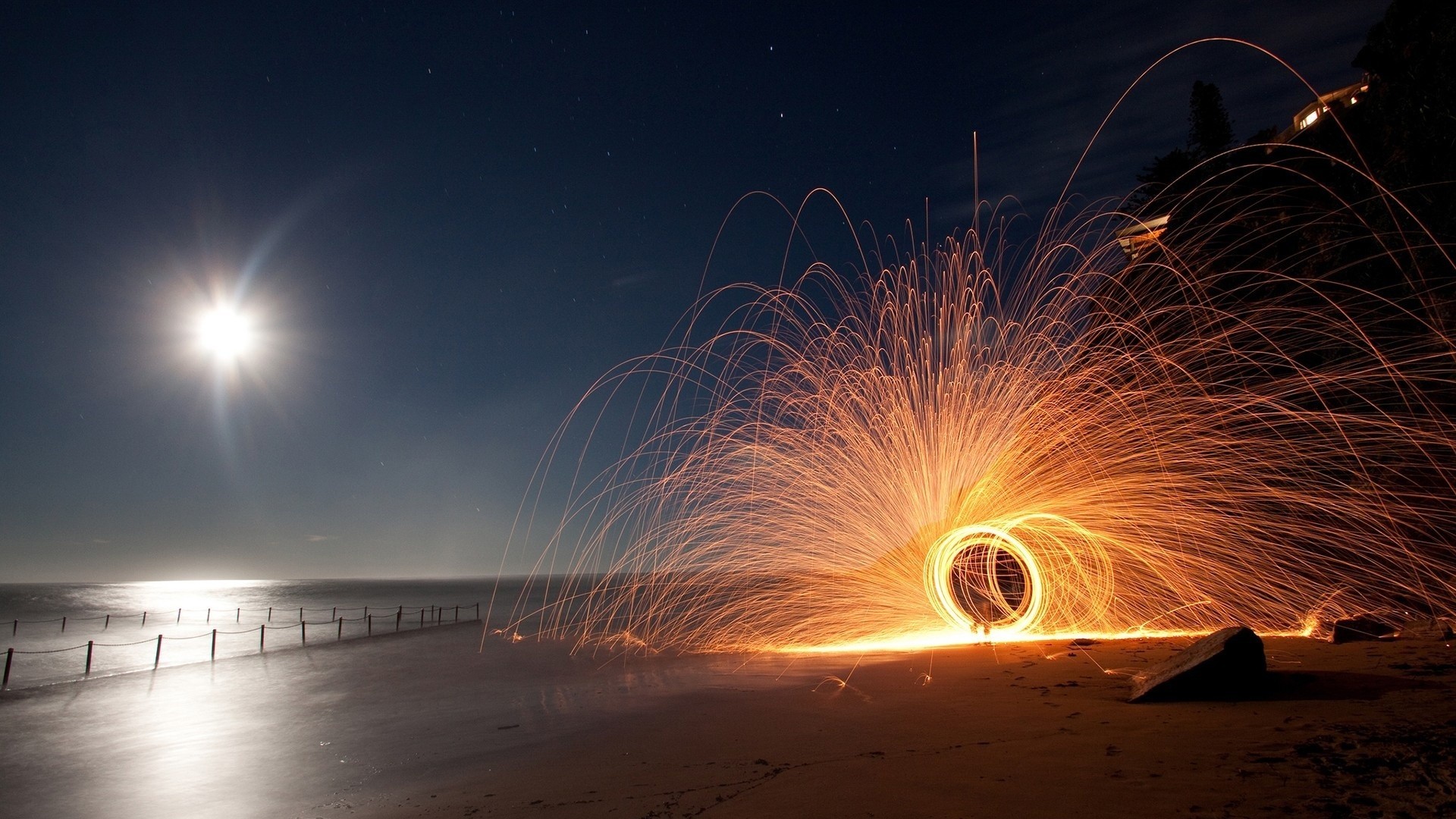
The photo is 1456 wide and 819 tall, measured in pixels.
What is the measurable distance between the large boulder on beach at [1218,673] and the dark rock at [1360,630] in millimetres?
3598

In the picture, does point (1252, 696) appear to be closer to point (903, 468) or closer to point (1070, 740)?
point (1070, 740)

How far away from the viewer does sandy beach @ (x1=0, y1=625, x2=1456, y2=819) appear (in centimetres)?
405

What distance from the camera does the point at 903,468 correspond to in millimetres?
12922

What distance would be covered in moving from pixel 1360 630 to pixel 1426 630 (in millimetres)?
564

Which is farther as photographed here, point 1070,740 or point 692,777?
point 692,777

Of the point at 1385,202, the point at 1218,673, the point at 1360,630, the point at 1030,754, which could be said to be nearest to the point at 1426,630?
the point at 1360,630

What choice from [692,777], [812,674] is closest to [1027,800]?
[692,777]

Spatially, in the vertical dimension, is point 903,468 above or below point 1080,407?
below

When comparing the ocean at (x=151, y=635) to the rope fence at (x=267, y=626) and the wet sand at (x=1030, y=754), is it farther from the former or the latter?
the wet sand at (x=1030, y=754)

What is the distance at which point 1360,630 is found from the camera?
27.7ft

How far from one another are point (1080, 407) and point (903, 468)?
3.05 m

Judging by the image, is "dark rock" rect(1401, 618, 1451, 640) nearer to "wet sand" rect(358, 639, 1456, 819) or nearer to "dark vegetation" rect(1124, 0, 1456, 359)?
"wet sand" rect(358, 639, 1456, 819)

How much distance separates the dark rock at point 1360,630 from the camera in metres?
8.39

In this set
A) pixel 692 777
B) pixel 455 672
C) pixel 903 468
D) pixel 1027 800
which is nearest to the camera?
pixel 1027 800
